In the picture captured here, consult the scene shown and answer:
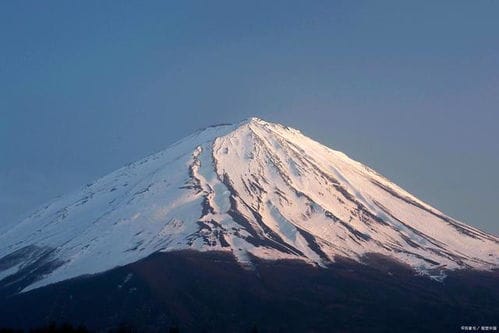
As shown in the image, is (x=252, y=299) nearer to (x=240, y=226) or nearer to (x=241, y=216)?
(x=240, y=226)

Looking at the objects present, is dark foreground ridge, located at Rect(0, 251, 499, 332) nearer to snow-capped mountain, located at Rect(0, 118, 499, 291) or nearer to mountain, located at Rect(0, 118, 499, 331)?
mountain, located at Rect(0, 118, 499, 331)

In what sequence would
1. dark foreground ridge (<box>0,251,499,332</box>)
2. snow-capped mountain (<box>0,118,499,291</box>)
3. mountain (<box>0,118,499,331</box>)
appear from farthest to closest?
snow-capped mountain (<box>0,118,499,291</box>) → mountain (<box>0,118,499,331</box>) → dark foreground ridge (<box>0,251,499,332</box>)

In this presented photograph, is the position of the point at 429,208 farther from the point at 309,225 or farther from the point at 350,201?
the point at 309,225

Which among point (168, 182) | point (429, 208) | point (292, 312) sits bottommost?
point (292, 312)

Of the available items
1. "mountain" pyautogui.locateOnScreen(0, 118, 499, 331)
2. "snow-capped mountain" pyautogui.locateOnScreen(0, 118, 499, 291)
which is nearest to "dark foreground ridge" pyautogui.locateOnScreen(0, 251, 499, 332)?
"mountain" pyautogui.locateOnScreen(0, 118, 499, 331)

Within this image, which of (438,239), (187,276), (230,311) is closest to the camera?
(230,311)

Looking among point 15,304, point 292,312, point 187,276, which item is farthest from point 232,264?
point 15,304

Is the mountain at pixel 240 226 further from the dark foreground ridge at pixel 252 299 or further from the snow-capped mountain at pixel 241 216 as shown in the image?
the dark foreground ridge at pixel 252 299
